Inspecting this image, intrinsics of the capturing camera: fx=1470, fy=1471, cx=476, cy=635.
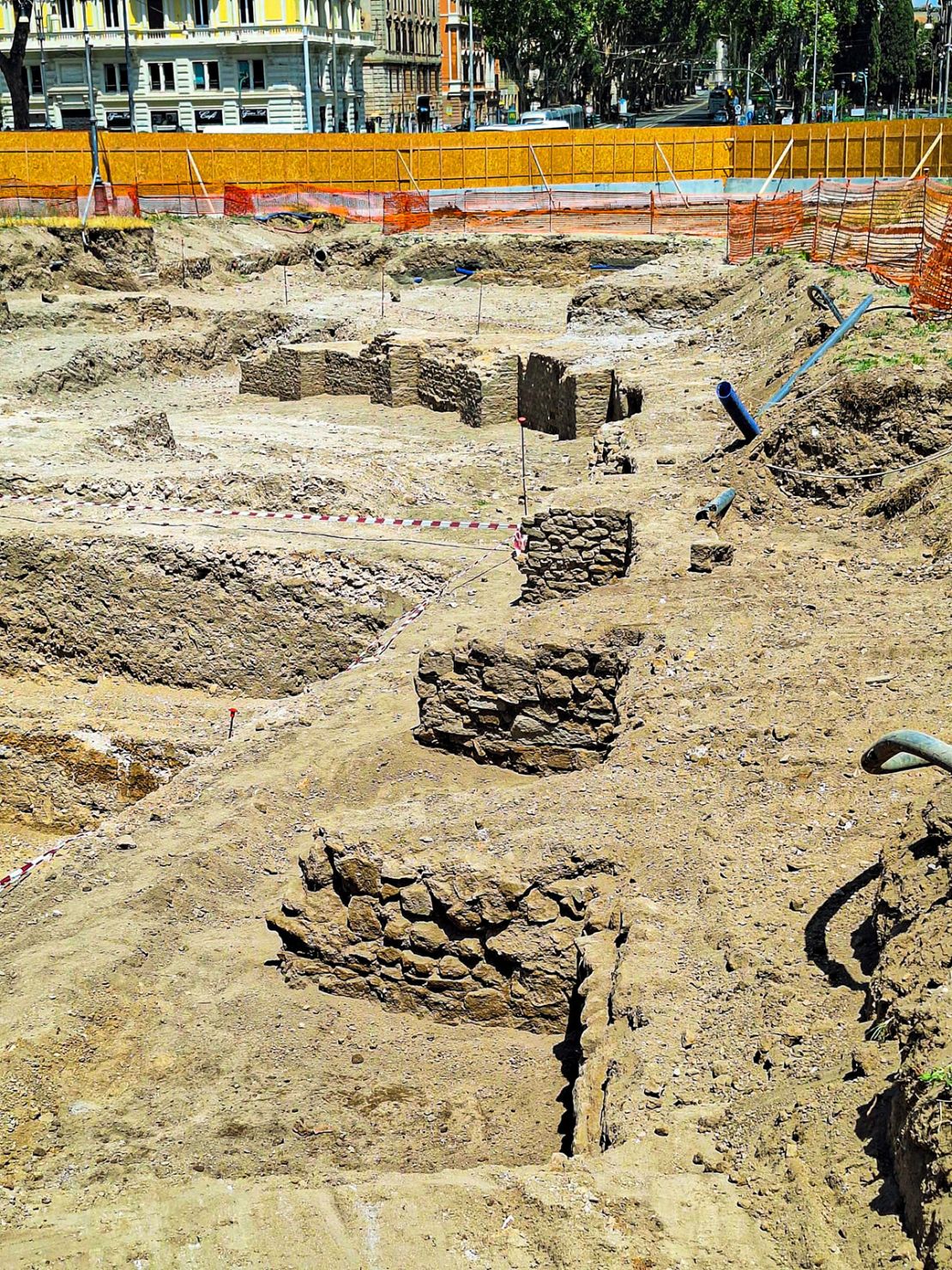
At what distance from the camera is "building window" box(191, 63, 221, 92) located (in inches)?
2202

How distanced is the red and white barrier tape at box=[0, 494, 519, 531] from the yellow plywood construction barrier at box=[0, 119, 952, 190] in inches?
1052

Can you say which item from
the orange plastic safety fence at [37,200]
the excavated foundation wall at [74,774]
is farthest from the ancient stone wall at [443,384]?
the orange plastic safety fence at [37,200]

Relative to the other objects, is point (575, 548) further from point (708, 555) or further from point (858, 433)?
point (858, 433)

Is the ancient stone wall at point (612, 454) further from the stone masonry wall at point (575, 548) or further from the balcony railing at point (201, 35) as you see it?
the balcony railing at point (201, 35)

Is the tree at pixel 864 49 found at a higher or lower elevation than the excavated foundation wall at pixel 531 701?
higher

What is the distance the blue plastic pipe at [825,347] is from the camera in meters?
14.5

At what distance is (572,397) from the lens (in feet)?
63.7

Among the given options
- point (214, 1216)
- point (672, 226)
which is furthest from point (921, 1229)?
point (672, 226)

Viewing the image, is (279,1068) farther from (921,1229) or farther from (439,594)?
(439,594)

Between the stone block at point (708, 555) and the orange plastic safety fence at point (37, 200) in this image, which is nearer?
the stone block at point (708, 555)

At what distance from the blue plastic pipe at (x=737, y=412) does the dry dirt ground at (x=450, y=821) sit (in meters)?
0.37

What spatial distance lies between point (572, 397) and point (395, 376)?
360 cm

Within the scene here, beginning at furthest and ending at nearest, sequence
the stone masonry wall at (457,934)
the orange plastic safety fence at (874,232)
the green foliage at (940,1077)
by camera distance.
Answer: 1. the orange plastic safety fence at (874,232)
2. the stone masonry wall at (457,934)
3. the green foliage at (940,1077)

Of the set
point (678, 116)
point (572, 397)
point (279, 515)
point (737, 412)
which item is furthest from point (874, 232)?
point (678, 116)
